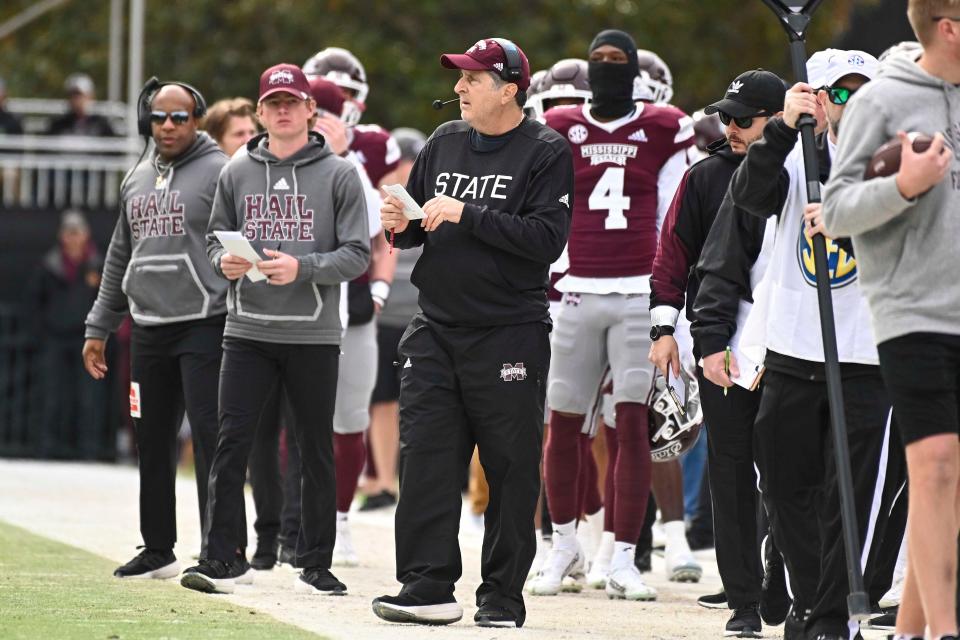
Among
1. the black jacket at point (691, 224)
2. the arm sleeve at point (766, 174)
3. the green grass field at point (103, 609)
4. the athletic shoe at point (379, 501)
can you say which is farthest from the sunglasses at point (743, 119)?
the athletic shoe at point (379, 501)

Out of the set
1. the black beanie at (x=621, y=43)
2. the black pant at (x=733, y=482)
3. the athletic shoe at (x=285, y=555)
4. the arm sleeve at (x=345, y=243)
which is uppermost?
the black beanie at (x=621, y=43)

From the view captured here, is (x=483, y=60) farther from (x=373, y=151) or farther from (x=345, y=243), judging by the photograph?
(x=373, y=151)

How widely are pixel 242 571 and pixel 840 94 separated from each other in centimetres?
357

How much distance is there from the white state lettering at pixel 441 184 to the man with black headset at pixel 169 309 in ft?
5.51

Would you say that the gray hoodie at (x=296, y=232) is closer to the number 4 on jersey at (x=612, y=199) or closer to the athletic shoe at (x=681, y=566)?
the number 4 on jersey at (x=612, y=199)

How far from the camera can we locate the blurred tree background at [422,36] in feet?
94.9

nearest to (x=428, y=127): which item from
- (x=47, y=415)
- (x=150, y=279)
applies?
(x=47, y=415)

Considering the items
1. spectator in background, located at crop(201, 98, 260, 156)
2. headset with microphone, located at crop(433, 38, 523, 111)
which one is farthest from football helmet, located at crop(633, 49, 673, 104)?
headset with microphone, located at crop(433, 38, 523, 111)

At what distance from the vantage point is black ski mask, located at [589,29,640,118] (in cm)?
947

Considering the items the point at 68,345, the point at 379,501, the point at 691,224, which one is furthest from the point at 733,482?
the point at 68,345

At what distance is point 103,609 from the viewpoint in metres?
7.64

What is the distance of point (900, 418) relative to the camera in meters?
6.16

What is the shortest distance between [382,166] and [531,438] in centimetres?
357

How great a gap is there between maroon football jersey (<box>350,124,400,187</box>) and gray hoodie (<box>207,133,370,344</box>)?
6.64ft
